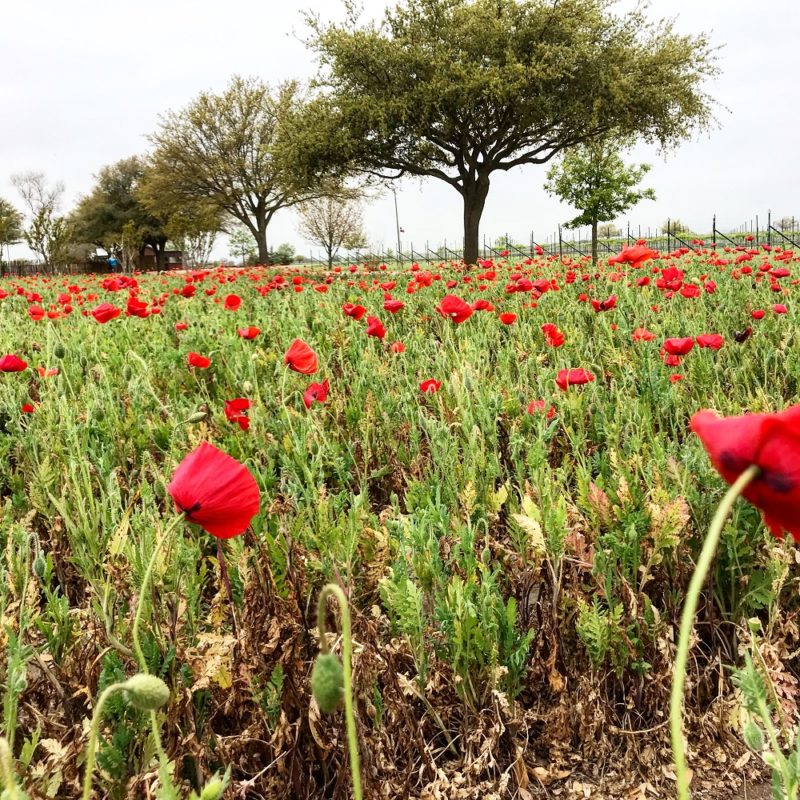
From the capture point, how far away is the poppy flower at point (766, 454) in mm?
511

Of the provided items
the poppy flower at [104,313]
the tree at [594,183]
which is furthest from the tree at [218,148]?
the poppy flower at [104,313]

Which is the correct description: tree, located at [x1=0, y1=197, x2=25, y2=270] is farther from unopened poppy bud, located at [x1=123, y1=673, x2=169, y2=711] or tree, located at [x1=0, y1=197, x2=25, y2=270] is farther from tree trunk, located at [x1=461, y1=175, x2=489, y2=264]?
unopened poppy bud, located at [x1=123, y1=673, x2=169, y2=711]

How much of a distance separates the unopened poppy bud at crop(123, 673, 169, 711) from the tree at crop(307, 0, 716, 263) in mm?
17982

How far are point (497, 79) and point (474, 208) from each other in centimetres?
459

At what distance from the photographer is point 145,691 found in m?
0.62

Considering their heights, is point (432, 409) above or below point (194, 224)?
below

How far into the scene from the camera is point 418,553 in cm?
147

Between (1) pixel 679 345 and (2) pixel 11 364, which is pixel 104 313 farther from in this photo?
(1) pixel 679 345

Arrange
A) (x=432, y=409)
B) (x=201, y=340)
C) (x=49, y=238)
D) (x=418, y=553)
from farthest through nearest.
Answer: (x=49, y=238) < (x=201, y=340) < (x=432, y=409) < (x=418, y=553)

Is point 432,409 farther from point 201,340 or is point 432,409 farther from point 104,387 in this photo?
point 201,340

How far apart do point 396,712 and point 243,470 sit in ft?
2.29

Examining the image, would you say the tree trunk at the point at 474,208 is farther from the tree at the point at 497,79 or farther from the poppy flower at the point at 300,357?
the poppy flower at the point at 300,357

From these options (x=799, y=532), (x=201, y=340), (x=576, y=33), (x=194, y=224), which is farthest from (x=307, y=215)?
(x=799, y=532)

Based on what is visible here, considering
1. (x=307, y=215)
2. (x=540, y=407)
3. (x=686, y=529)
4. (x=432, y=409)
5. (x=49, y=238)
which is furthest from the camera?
(x=307, y=215)
